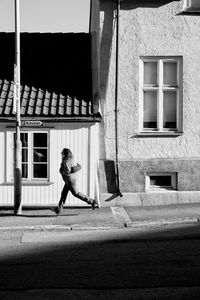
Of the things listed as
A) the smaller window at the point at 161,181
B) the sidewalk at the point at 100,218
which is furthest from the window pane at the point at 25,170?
the smaller window at the point at 161,181

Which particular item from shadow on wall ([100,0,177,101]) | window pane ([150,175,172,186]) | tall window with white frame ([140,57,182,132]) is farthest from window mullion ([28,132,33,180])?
window pane ([150,175,172,186])

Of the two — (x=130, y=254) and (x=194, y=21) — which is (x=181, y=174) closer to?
(x=194, y=21)

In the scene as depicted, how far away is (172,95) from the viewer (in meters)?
17.4

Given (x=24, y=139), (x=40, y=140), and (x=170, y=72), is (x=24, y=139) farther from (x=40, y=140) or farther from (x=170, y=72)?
(x=170, y=72)

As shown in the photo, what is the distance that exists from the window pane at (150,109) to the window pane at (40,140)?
9.36 ft

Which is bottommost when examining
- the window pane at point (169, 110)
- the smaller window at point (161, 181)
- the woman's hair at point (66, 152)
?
the smaller window at point (161, 181)

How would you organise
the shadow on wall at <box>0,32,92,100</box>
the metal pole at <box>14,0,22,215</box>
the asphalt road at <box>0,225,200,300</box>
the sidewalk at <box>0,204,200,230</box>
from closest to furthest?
the asphalt road at <box>0,225,200,300</box>
the sidewalk at <box>0,204,200,230</box>
the metal pole at <box>14,0,22,215</box>
the shadow on wall at <box>0,32,92,100</box>

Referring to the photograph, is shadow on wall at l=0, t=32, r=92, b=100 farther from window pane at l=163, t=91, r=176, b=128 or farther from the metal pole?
the metal pole

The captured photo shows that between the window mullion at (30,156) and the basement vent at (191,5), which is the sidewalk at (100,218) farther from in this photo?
the basement vent at (191,5)

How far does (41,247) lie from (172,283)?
12.0 feet

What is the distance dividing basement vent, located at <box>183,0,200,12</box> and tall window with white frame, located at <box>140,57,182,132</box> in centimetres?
147

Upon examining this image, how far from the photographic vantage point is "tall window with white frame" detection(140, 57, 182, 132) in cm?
1733

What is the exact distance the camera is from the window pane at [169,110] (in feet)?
57.1

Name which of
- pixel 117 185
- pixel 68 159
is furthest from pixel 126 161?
pixel 68 159
